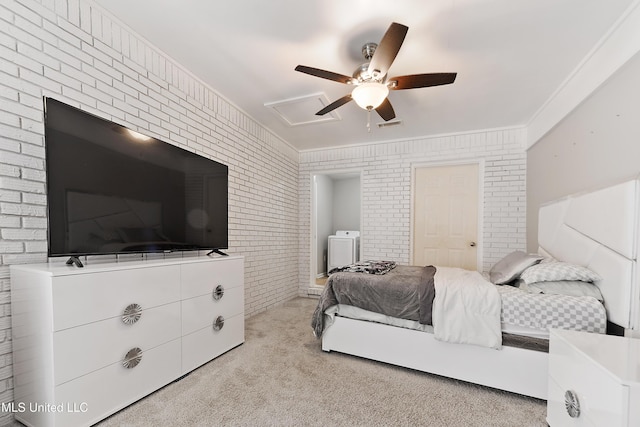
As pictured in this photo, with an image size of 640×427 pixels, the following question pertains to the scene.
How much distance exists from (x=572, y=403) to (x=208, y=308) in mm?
2279

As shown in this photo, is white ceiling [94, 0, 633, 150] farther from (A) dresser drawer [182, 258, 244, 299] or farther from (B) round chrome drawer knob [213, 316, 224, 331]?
(B) round chrome drawer knob [213, 316, 224, 331]

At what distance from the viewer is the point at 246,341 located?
8.44ft

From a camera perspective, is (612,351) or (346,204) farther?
(346,204)

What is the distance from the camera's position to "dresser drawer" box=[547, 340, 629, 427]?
975 mm

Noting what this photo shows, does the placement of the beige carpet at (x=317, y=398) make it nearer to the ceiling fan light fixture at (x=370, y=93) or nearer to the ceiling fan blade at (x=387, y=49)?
the ceiling fan light fixture at (x=370, y=93)

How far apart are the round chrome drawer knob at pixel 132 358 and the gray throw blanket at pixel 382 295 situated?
1316mm

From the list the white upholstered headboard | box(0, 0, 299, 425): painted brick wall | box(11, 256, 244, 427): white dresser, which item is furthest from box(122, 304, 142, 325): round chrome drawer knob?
the white upholstered headboard

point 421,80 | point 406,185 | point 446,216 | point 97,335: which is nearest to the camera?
point 97,335

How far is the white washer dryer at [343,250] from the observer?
5273 mm

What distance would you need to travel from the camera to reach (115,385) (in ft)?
4.94

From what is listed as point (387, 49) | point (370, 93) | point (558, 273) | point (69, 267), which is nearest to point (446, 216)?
point (558, 273)

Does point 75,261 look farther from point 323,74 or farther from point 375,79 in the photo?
point 375,79

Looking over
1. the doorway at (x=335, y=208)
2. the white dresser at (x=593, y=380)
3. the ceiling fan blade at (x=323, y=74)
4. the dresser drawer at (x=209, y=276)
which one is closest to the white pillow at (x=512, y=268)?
the white dresser at (x=593, y=380)

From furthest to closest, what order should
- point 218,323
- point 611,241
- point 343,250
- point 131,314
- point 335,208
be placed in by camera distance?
point 335,208
point 343,250
point 218,323
point 611,241
point 131,314
